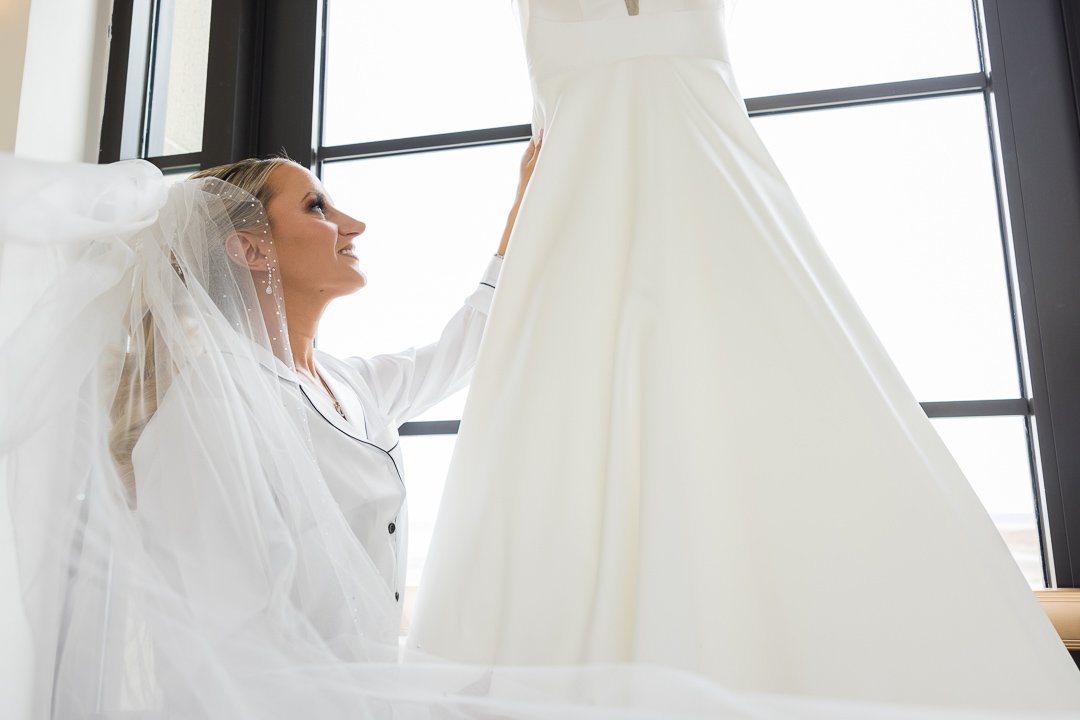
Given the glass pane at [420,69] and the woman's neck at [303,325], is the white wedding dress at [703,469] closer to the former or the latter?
the woman's neck at [303,325]

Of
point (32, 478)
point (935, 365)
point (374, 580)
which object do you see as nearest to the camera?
point (32, 478)

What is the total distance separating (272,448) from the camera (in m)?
0.91

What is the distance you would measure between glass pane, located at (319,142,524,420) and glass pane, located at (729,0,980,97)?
1.60 feet

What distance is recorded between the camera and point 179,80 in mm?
1869

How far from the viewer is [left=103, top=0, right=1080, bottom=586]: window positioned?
4.54 feet

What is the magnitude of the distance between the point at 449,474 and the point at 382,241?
3.49ft

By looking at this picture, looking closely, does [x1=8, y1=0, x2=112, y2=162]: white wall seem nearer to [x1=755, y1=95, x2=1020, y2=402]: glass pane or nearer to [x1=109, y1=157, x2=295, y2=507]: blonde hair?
[x1=109, y1=157, x2=295, y2=507]: blonde hair

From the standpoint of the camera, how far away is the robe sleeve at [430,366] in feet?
4.76

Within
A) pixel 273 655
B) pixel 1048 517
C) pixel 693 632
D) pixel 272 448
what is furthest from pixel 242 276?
pixel 1048 517

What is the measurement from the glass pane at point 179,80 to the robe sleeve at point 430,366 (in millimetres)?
715

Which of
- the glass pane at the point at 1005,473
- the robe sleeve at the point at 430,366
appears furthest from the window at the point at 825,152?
the robe sleeve at the point at 430,366

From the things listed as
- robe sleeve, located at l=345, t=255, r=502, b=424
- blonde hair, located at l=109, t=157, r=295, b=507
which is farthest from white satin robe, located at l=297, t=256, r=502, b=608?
blonde hair, located at l=109, t=157, r=295, b=507

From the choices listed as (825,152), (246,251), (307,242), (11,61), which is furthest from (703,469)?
(11,61)

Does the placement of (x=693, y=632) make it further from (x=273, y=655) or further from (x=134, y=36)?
(x=134, y=36)
